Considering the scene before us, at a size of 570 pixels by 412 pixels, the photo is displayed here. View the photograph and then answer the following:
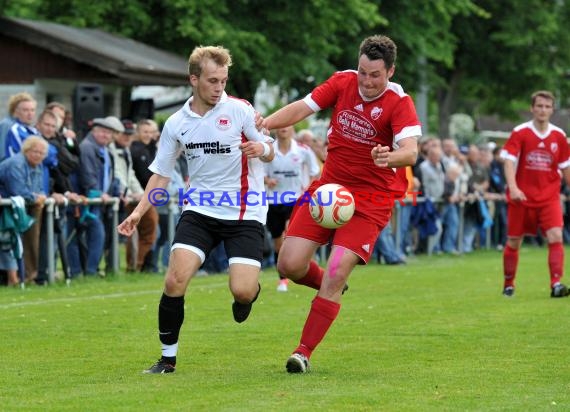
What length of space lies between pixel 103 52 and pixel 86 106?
3184 millimetres

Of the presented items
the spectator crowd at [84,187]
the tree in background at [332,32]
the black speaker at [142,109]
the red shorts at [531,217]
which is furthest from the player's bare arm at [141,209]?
the tree in background at [332,32]

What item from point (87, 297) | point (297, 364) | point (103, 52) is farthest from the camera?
point (103, 52)

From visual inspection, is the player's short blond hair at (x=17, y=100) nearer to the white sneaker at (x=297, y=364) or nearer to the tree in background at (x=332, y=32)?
the white sneaker at (x=297, y=364)

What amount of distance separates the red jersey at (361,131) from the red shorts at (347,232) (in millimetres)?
98

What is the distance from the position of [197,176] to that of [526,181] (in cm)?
687

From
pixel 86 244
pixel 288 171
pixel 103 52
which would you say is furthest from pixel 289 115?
pixel 103 52

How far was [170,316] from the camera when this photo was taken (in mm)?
9086

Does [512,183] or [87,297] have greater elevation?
[512,183]

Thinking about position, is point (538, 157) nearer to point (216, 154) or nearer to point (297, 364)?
point (216, 154)

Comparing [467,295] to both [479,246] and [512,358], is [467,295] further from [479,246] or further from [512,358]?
[479,246]

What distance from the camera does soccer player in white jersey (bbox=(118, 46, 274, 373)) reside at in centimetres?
923

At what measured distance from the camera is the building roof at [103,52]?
23.8m

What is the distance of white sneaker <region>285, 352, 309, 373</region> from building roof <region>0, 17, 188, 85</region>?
14.9 metres

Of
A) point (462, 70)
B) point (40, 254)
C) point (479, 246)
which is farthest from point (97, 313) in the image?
point (462, 70)
